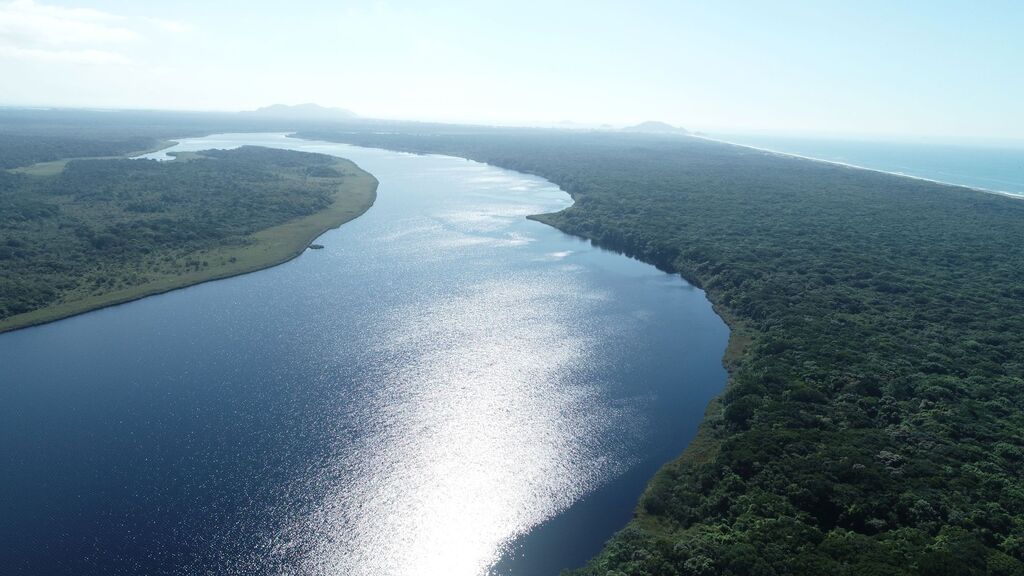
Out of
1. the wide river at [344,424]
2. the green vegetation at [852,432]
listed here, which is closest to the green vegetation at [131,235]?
the wide river at [344,424]

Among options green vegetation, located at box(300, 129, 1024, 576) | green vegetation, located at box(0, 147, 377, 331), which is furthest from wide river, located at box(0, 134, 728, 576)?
green vegetation, located at box(0, 147, 377, 331)

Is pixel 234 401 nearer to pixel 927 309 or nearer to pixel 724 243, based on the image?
pixel 927 309

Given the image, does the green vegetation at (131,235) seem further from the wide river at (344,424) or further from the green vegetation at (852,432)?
the green vegetation at (852,432)

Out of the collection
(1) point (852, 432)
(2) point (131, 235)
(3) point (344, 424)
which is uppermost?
(1) point (852, 432)

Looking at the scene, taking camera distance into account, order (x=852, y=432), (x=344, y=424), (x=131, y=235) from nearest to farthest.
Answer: (x=852, y=432) < (x=344, y=424) < (x=131, y=235)

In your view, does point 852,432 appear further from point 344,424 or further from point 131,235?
point 131,235

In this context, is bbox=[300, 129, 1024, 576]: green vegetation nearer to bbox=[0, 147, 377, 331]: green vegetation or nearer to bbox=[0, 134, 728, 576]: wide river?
bbox=[0, 134, 728, 576]: wide river

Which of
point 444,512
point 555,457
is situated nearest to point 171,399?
point 444,512

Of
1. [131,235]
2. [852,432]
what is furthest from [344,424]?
[131,235]
